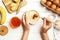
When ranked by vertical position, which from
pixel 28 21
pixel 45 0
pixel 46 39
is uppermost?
pixel 45 0

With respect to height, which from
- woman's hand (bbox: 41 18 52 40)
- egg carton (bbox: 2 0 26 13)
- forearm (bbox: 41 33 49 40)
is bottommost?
forearm (bbox: 41 33 49 40)

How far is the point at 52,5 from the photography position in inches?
45.4

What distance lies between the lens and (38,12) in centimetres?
115

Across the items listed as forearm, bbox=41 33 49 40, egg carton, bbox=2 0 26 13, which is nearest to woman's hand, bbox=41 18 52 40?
forearm, bbox=41 33 49 40

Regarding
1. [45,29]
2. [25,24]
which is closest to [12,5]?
[25,24]

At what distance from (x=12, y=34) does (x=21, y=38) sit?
0.19 ft

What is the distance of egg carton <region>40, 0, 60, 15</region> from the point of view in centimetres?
115

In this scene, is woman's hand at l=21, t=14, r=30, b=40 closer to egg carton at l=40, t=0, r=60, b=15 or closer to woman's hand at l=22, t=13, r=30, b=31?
woman's hand at l=22, t=13, r=30, b=31

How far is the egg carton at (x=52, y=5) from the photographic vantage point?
1.15 meters

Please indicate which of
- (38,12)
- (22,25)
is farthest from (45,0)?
(22,25)

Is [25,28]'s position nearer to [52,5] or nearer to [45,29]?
[45,29]

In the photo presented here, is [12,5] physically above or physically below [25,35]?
above

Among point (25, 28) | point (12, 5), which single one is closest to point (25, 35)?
point (25, 28)

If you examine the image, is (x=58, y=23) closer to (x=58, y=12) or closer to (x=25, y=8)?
(x=58, y=12)
